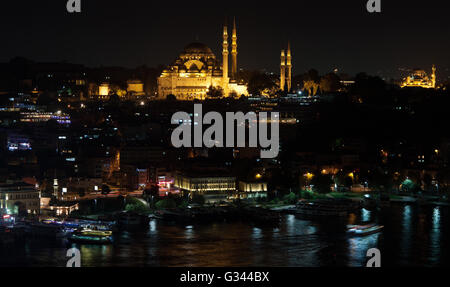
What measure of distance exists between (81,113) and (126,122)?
1955 millimetres

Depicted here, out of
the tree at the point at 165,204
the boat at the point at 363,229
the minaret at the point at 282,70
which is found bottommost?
the boat at the point at 363,229

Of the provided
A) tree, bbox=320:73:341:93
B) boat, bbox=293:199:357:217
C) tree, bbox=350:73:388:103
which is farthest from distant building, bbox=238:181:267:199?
tree, bbox=320:73:341:93

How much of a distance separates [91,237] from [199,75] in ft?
45.3

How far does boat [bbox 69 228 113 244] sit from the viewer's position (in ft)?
33.4

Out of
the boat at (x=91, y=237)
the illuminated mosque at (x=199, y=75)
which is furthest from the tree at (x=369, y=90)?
the boat at (x=91, y=237)

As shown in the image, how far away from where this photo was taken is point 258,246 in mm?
10039

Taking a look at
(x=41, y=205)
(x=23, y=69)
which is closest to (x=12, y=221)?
(x=41, y=205)

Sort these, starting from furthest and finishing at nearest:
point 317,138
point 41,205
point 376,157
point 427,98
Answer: point 427,98, point 317,138, point 376,157, point 41,205

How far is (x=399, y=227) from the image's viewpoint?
1136 centimetres

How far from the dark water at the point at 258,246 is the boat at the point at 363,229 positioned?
0.37ft

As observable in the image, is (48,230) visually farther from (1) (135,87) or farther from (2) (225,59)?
(1) (135,87)

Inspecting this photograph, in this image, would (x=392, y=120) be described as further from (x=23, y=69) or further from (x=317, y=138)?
(x=23, y=69)

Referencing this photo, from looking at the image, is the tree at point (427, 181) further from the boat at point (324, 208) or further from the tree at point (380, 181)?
the boat at point (324, 208)

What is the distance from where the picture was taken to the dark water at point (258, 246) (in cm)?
917
